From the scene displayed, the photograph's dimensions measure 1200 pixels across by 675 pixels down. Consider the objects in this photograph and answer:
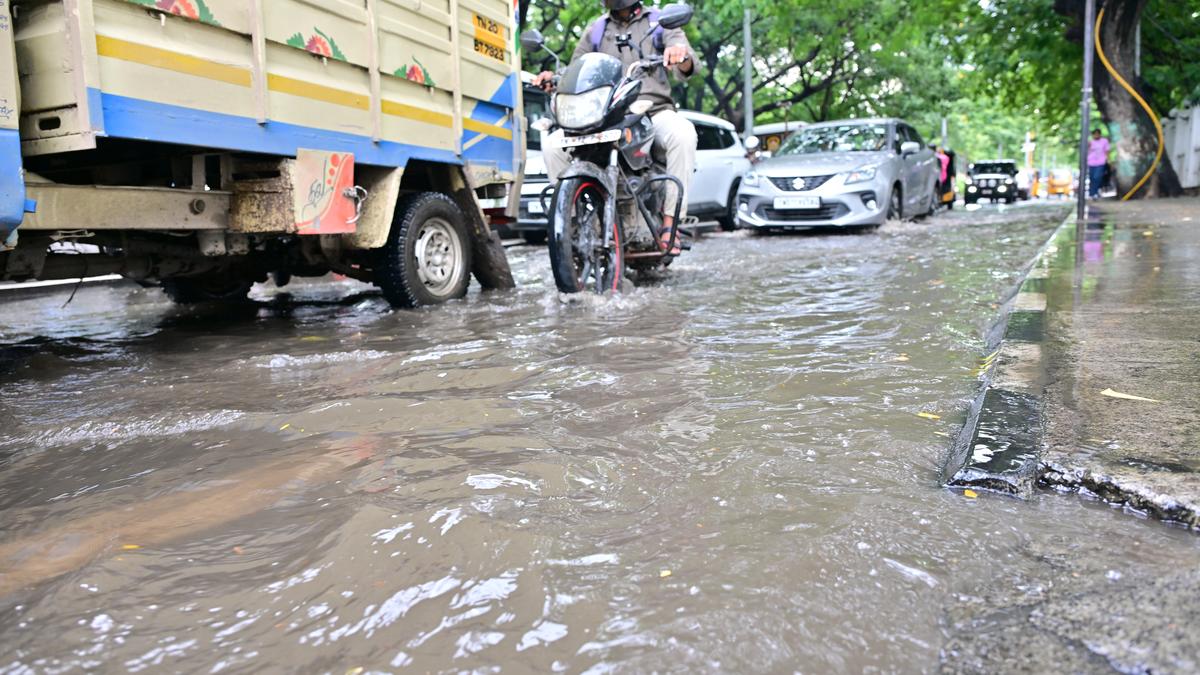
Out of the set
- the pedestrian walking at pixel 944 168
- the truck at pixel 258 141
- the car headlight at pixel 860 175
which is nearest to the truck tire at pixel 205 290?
the truck at pixel 258 141

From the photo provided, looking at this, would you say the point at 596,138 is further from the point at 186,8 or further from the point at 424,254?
the point at 186,8

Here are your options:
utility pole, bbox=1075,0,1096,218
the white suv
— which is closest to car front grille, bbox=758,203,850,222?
the white suv

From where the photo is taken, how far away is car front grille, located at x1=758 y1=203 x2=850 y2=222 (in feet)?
39.0

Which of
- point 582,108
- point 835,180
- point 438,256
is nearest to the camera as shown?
point 582,108

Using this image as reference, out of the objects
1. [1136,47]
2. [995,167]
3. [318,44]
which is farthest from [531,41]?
[995,167]

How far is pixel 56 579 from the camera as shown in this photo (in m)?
1.80

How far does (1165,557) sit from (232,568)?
186 cm

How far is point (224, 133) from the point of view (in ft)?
13.6

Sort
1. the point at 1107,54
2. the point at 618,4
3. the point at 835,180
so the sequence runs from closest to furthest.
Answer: the point at 618,4
the point at 835,180
the point at 1107,54

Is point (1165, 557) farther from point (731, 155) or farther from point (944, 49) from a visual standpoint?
point (944, 49)

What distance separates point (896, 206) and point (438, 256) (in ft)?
29.7

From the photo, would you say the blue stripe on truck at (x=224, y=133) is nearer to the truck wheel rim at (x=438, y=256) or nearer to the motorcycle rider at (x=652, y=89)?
the truck wheel rim at (x=438, y=256)

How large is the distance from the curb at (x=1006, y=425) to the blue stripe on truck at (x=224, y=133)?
11.2 feet

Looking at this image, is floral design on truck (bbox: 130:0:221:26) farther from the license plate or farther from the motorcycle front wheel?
the license plate
